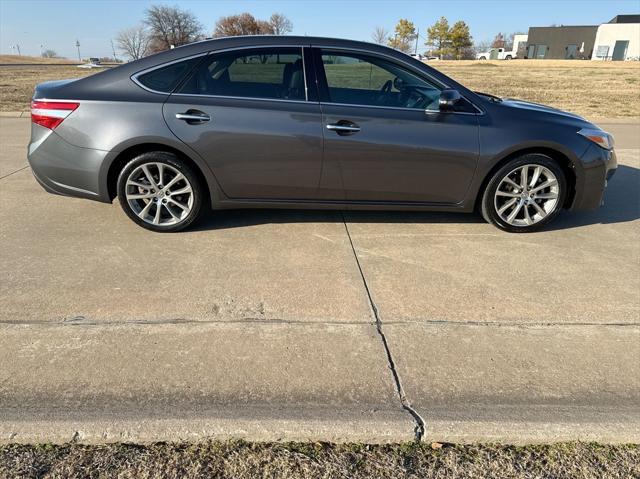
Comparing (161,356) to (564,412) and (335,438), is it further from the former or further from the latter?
(564,412)

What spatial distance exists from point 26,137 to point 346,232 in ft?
23.6

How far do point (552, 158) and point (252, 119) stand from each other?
107 inches

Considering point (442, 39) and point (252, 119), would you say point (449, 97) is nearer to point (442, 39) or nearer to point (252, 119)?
point (252, 119)

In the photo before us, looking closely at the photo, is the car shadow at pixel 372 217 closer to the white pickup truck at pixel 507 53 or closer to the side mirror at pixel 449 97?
the side mirror at pixel 449 97

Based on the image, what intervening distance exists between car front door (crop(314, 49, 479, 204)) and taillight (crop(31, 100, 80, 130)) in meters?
2.14

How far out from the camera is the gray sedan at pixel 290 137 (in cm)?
403

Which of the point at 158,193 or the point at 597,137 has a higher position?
the point at 597,137

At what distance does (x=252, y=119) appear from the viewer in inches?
158

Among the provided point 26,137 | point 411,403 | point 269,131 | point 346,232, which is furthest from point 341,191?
point 26,137

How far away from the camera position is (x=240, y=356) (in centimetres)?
265

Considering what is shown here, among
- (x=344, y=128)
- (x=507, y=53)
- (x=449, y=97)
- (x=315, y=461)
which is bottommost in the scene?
(x=315, y=461)

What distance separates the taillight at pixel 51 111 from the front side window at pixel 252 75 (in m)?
0.96

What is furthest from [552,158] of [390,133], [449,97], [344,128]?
[344,128]

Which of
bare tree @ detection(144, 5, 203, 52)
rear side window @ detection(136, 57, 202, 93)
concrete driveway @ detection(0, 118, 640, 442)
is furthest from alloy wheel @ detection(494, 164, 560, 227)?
bare tree @ detection(144, 5, 203, 52)
